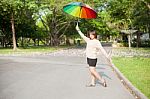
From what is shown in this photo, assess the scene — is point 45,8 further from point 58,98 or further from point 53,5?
point 58,98

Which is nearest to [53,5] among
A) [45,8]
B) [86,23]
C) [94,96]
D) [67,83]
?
[45,8]

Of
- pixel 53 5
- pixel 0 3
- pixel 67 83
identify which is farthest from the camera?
pixel 53 5

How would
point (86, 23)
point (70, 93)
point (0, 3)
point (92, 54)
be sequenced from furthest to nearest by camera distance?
point (86, 23) < point (0, 3) < point (92, 54) < point (70, 93)

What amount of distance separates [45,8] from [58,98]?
133 ft

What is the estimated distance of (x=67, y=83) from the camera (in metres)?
13.1

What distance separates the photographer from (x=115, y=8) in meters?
60.2

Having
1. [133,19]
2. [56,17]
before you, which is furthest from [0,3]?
[133,19]

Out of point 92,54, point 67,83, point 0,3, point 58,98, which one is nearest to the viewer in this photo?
point 58,98

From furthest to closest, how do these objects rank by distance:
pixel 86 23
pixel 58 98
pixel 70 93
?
pixel 86 23
pixel 70 93
pixel 58 98

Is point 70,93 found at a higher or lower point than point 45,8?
lower

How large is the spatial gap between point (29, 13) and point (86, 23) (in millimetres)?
24431

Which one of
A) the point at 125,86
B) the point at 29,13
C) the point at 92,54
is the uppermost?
the point at 29,13

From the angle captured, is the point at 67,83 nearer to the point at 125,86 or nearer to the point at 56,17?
the point at 125,86

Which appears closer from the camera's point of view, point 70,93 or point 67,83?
point 70,93
